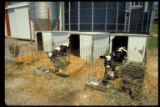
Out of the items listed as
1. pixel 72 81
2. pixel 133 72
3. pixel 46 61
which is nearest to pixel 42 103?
pixel 72 81

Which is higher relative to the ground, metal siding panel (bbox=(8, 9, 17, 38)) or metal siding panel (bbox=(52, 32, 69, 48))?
metal siding panel (bbox=(8, 9, 17, 38))

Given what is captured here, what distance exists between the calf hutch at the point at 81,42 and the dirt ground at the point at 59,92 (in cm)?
204

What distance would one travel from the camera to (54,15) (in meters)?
15.8

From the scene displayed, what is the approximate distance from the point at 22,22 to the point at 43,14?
6010 millimetres

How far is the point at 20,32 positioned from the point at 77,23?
33.2ft

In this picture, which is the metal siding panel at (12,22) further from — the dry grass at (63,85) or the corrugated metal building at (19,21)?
the dry grass at (63,85)

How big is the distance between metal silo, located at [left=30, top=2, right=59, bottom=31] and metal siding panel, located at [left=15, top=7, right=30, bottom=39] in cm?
286

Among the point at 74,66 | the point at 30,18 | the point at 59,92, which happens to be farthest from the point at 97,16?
the point at 59,92

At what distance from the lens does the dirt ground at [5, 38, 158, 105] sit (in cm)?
435

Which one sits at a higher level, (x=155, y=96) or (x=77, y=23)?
(x=77, y=23)

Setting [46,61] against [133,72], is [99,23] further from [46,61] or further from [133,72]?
[133,72]

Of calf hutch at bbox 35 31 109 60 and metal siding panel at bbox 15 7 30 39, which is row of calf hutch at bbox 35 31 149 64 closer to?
calf hutch at bbox 35 31 109 60

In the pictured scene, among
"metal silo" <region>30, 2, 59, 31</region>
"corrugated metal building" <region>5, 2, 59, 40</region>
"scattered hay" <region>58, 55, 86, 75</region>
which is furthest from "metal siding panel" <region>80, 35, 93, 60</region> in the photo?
"metal silo" <region>30, 2, 59, 31</region>

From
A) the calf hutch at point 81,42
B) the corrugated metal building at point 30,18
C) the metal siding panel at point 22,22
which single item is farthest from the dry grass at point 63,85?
the metal siding panel at point 22,22
